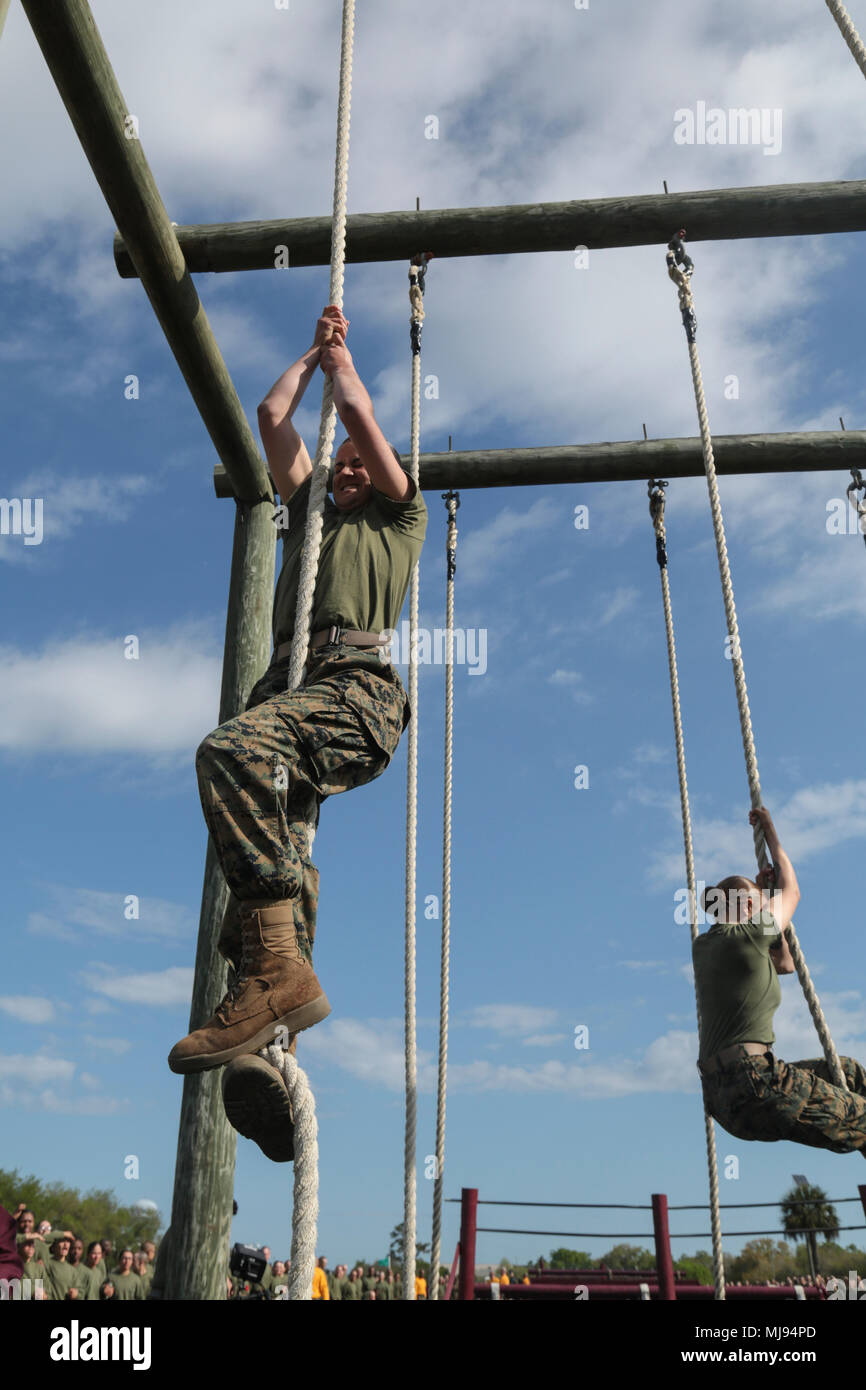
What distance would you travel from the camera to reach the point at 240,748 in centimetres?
249

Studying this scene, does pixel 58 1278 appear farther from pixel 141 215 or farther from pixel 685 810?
pixel 141 215

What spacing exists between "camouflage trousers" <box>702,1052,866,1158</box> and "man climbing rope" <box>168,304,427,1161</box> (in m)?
1.84

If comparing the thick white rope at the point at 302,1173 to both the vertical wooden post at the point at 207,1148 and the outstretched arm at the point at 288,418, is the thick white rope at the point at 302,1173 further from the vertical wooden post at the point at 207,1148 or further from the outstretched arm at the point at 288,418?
the vertical wooden post at the point at 207,1148

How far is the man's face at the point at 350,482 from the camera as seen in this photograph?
10.6 feet

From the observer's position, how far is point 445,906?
14.7 feet

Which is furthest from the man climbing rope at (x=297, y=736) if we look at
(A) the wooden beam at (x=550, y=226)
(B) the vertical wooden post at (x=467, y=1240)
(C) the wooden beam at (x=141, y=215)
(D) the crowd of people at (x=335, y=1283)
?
(D) the crowd of people at (x=335, y=1283)

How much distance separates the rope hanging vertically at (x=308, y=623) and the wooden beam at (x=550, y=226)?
3.56 ft

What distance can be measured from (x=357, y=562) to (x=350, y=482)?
36cm

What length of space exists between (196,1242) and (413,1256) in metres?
0.92

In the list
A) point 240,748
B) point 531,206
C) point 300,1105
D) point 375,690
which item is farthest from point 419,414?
point 300,1105

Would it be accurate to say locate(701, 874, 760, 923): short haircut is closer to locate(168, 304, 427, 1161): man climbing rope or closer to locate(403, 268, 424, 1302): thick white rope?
locate(403, 268, 424, 1302): thick white rope

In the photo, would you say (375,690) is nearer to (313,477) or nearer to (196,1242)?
(313,477)

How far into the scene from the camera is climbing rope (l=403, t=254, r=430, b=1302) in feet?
11.1

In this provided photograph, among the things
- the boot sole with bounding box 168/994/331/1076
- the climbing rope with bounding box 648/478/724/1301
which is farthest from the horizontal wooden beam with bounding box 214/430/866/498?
the boot sole with bounding box 168/994/331/1076
